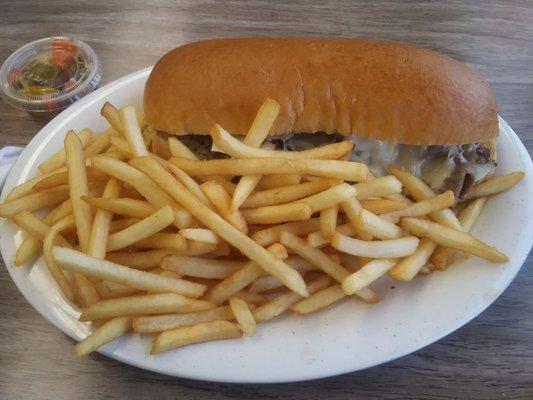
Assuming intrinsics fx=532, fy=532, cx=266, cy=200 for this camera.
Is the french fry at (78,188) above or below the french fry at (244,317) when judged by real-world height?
above

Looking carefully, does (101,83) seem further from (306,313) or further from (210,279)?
(306,313)

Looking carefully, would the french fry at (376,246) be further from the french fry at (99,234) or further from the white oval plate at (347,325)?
the french fry at (99,234)

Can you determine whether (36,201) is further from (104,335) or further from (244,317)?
(244,317)

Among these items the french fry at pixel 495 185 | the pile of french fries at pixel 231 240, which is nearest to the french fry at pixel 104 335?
the pile of french fries at pixel 231 240

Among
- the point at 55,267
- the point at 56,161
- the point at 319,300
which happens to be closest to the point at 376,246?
the point at 319,300

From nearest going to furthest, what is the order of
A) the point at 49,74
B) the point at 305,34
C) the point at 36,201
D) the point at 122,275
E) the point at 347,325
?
the point at 122,275 < the point at 347,325 < the point at 36,201 < the point at 49,74 < the point at 305,34

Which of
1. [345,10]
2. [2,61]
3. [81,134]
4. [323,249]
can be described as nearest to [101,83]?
[2,61]
